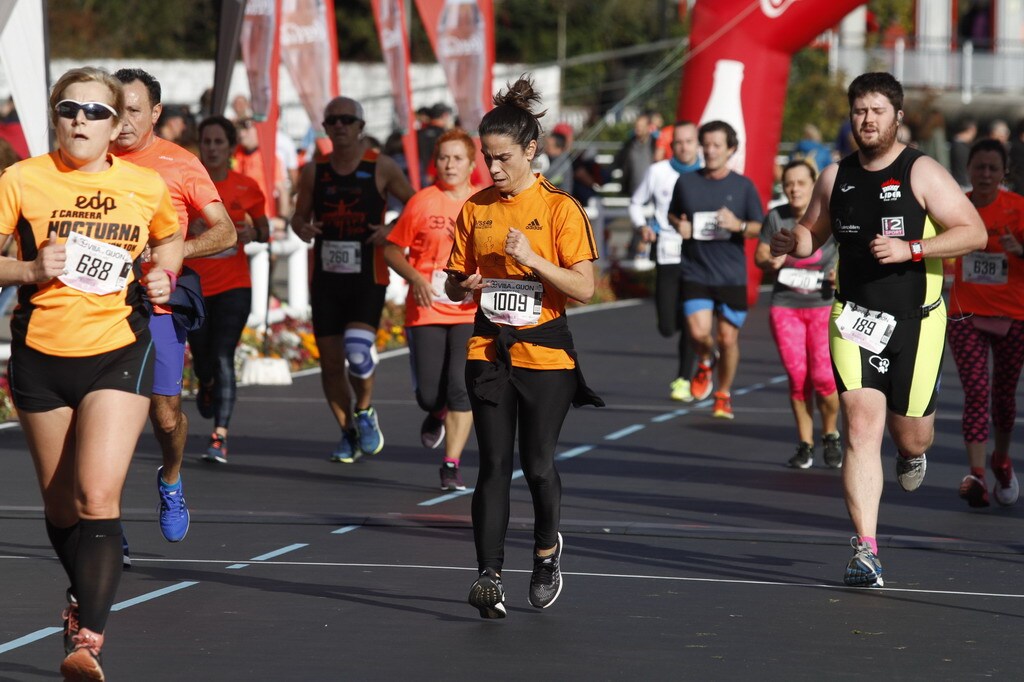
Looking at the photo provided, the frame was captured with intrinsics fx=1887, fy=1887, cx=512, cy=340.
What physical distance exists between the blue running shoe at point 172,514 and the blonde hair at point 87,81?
2.46 metres

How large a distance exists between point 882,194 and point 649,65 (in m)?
33.0

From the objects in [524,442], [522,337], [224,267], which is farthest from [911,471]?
[224,267]

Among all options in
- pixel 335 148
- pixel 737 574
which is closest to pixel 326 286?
pixel 335 148

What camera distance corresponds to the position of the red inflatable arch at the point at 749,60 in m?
21.1

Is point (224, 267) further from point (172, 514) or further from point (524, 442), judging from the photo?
point (524, 442)

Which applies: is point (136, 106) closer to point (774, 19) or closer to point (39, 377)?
point (39, 377)

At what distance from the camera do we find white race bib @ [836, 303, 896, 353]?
7762 mm

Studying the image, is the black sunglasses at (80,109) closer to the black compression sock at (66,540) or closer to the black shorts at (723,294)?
the black compression sock at (66,540)

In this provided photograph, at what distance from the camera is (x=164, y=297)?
6.03 metres

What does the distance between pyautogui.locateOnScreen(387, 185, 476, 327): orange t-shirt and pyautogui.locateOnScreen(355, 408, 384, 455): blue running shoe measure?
1206 millimetres

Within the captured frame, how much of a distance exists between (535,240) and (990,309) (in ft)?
12.6

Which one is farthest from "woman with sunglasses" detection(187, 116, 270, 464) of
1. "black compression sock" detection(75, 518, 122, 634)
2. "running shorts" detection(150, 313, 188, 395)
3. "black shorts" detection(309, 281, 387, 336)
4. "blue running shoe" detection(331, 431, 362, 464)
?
"black compression sock" detection(75, 518, 122, 634)

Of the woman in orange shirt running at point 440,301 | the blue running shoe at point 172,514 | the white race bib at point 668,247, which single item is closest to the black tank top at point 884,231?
the woman in orange shirt running at point 440,301

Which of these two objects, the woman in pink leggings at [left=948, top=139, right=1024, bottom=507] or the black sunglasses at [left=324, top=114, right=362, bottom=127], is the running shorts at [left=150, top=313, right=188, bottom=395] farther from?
the woman in pink leggings at [left=948, top=139, right=1024, bottom=507]
